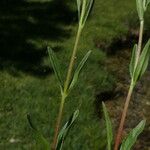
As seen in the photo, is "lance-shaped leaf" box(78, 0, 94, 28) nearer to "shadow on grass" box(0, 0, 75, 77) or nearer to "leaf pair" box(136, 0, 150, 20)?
"leaf pair" box(136, 0, 150, 20)

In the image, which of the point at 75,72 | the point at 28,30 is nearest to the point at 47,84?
the point at 28,30

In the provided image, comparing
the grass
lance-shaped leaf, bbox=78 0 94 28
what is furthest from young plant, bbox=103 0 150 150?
the grass

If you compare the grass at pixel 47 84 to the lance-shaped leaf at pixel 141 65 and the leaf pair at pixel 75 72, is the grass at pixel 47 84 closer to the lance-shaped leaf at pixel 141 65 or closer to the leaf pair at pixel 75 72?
the leaf pair at pixel 75 72

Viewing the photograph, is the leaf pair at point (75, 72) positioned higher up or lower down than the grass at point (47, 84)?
higher up

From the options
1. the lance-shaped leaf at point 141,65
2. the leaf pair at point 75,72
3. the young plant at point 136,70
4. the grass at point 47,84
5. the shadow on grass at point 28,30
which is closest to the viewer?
the young plant at point 136,70

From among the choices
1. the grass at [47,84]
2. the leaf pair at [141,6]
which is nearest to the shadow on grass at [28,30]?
the grass at [47,84]

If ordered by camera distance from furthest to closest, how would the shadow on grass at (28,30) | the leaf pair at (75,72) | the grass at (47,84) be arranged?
the shadow on grass at (28,30), the grass at (47,84), the leaf pair at (75,72)

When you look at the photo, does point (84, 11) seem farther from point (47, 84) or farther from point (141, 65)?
point (47, 84)
